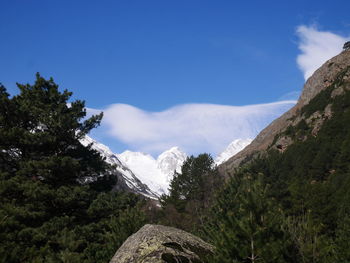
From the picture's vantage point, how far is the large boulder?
8961 millimetres

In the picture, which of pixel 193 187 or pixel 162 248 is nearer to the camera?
pixel 162 248

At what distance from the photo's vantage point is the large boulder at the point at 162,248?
8961 millimetres

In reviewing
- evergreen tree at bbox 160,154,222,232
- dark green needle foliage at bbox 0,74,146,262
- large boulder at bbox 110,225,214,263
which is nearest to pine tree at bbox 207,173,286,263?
large boulder at bbox 110,225,214,263

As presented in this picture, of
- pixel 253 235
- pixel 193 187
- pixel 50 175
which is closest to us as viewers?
pixel 253 235

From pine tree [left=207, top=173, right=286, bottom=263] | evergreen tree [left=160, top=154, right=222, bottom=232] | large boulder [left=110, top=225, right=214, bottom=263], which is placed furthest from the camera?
evergreen tree [left=160, top=154, right=222, bottom=232]

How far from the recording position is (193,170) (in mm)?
47500

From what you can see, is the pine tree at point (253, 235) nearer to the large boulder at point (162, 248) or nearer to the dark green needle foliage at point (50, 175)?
the large boulder at point (162, 248)

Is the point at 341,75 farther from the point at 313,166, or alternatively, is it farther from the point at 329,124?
the point at 313,166

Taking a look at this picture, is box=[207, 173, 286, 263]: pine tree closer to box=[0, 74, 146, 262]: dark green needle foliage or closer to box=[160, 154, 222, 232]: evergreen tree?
box=[0, 74, 146, 262]: dark green needle foliage

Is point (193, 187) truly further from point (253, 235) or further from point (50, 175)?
point (253, 235)

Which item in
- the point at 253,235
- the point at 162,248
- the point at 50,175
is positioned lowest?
the point at 162,248

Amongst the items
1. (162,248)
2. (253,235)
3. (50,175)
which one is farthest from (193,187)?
(253,235)

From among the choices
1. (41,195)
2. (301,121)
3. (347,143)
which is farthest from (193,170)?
(301,121)

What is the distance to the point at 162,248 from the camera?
30.1ft
